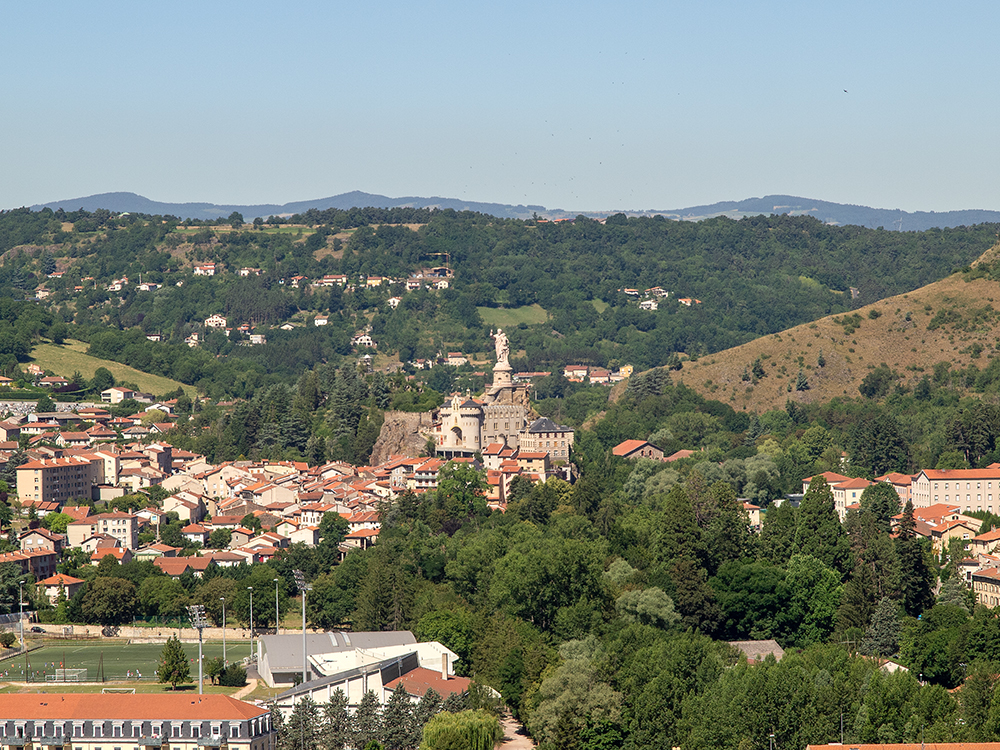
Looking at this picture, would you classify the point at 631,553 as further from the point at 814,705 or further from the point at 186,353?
the point at 186,353

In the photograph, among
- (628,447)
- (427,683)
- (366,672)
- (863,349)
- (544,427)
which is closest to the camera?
(366,672)

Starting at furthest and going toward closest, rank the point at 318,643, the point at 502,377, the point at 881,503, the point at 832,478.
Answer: the point at 502,377
the point at 832,478
the point at 881,503
the point at 318,643

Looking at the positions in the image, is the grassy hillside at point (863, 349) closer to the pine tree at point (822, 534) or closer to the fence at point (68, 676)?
the pine tree at point (822, 534)

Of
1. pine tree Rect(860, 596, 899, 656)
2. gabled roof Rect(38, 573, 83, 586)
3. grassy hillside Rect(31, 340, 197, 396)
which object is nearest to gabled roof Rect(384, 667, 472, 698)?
pine tree Rect(860, 596, 899, 656)

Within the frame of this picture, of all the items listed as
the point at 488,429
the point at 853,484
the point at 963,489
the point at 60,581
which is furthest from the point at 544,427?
the point at 60,581

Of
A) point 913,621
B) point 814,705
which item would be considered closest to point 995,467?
point 913,621

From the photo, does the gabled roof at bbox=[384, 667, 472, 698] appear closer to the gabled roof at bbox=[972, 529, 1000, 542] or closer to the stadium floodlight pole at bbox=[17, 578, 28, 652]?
the stadium floodlight pole at bbox=[17, 578, 28, 652]

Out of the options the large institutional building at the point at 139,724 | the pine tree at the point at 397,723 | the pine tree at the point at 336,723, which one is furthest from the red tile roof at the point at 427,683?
the large institutional building at the point at 139,724

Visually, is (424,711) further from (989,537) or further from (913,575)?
(989,537)
